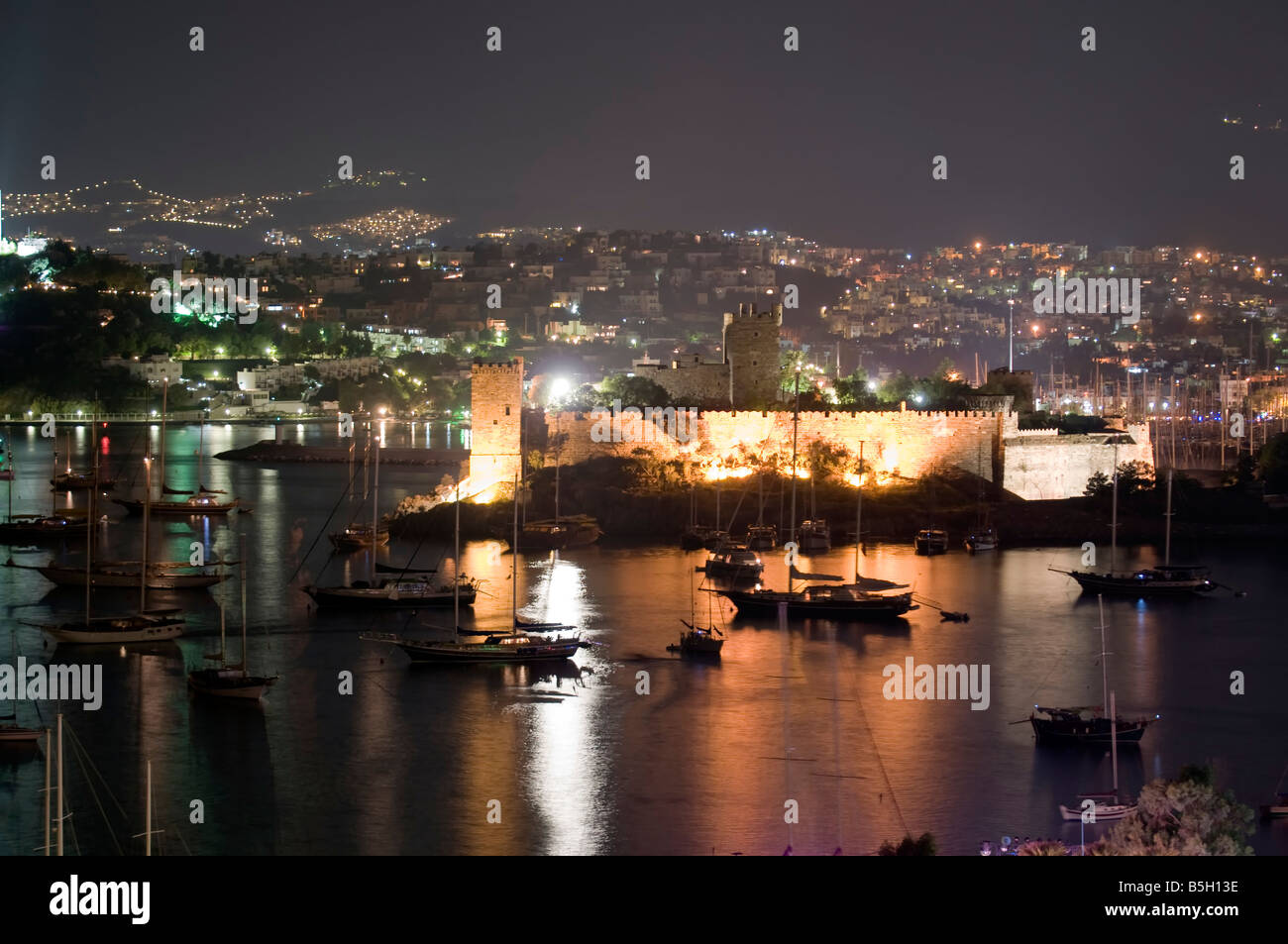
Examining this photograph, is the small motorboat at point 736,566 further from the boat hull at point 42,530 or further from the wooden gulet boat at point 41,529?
the boat hull at point 42,530

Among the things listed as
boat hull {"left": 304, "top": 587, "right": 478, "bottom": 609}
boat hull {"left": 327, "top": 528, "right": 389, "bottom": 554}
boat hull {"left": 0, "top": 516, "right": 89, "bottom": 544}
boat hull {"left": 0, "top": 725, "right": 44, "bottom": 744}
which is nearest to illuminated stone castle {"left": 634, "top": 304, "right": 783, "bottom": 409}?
boat hull {"left": 327, "top": 528, "right": 389, "bottom": 554}


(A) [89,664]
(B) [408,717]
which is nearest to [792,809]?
(B) [408,717]

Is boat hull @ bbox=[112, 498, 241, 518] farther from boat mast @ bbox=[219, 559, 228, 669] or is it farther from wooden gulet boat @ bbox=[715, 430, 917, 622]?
wooden gulet boat @ bbox=[715, 430, 917, 622]

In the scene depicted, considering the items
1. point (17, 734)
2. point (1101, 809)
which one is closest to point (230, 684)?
point (17, 734)

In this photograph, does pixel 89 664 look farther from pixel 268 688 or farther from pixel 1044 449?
pixel 1044 449

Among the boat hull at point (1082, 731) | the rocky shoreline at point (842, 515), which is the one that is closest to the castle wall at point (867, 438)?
the rocky shoreline at point (842, 515)
